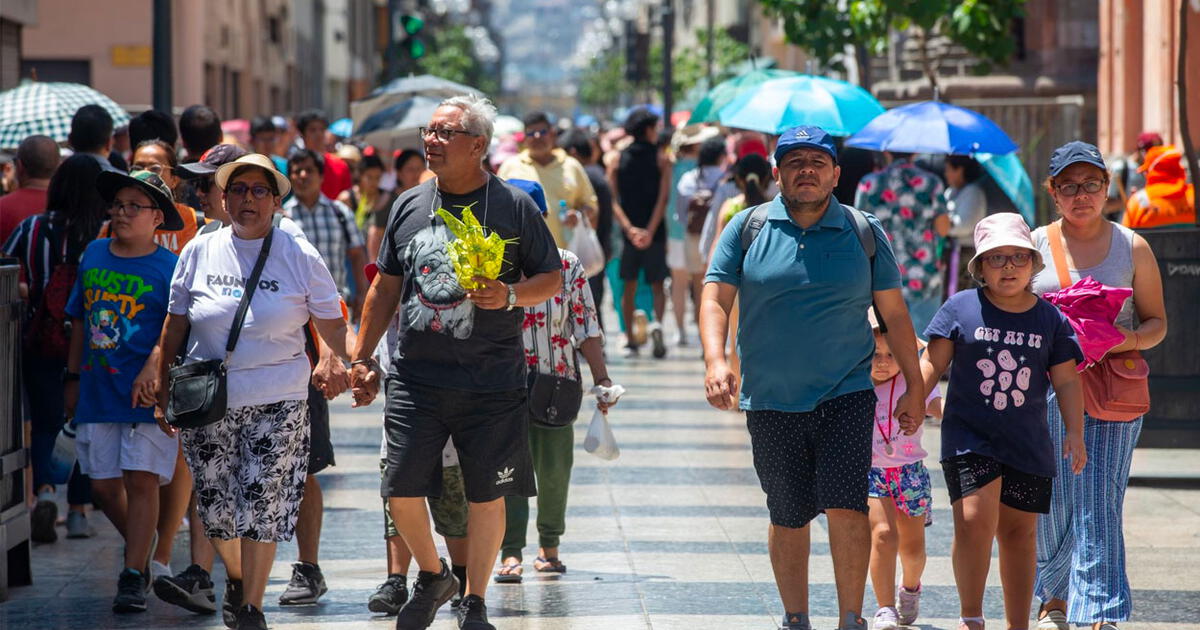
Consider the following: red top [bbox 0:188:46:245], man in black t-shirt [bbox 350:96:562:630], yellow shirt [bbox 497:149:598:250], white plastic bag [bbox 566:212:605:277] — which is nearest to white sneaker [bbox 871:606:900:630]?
man in black t-shirt [bbox 350:96:562:630]

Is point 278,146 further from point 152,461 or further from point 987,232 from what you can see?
point 987,232

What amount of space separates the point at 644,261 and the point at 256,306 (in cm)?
1044

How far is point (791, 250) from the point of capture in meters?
6.32

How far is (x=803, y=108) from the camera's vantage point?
12.3 metres

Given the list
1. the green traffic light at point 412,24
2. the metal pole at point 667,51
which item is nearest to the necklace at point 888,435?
the green traffic light at point 412,24

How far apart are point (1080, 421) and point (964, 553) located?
590 mm

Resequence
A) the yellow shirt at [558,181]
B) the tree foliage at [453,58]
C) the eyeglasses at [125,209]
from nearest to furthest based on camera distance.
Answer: the eyeglasses at [125,209] → the yellow shirt at [558,181] → the tree foliage at [453,58]

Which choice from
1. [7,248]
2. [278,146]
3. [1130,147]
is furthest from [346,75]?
[7,248]

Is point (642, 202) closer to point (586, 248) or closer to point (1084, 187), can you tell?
point (586, 248)

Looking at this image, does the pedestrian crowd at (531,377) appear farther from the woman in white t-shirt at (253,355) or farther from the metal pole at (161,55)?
the metal pole at (161,55)

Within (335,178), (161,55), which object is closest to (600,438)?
(161,55)

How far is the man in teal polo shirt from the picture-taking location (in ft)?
20.5

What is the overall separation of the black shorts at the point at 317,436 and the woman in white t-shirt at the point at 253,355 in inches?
28.3

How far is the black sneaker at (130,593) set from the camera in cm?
724
